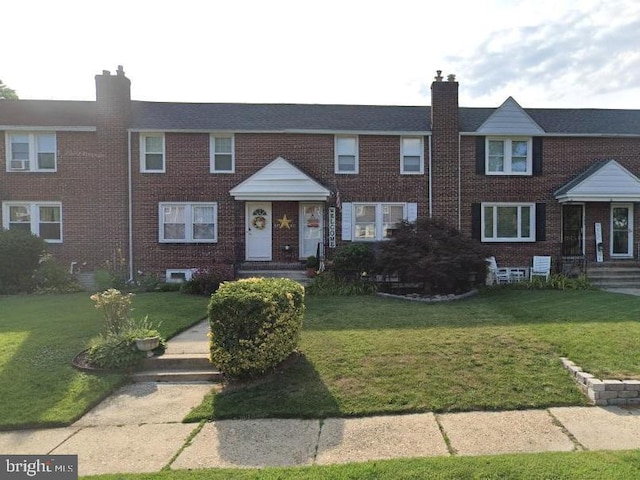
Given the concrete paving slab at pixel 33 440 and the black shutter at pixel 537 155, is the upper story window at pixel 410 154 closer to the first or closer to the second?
the black shutter at pixel 537 155

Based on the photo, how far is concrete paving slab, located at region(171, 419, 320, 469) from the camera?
3.95 metres

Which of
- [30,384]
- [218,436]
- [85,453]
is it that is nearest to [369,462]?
[218,436]

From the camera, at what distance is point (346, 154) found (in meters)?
16.4

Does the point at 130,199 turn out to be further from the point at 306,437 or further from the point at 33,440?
the point at 306,437

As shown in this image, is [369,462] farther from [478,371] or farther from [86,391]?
[86,391]

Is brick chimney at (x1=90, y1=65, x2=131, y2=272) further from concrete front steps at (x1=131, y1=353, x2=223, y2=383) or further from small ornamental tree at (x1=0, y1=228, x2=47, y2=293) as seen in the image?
concrete front steps at (x1=131, y1=353, x2=223, y2=383)

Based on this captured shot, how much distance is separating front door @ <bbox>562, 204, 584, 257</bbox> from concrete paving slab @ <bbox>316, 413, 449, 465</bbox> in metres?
14.4

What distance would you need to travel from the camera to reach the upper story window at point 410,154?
1639cm

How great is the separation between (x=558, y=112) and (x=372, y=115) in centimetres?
783

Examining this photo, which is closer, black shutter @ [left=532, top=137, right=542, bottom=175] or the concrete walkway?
the concrete walkway

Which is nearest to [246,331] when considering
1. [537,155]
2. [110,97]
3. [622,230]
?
[110,97]

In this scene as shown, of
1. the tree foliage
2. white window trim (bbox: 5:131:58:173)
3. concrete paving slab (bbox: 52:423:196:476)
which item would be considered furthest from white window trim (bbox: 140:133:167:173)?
the tree foliage

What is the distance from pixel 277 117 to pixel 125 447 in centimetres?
1433

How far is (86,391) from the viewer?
18.6 feet
